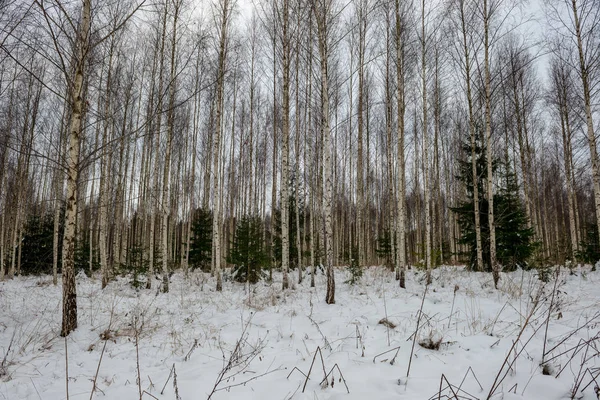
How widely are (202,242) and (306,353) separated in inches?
563

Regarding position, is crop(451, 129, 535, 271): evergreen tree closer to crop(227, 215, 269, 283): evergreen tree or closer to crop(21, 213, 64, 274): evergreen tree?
crop(227, 215, 269, 283): evergreen tree

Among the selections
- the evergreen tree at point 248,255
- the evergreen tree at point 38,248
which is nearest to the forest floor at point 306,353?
the evergreen tree at point 248,255

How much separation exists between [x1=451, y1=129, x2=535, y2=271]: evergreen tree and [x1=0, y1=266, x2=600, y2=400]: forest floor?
3.84 meters

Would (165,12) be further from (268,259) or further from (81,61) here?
(268,259)

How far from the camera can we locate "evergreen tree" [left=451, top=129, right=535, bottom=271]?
977cm

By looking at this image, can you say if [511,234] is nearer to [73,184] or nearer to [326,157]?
[326,157]

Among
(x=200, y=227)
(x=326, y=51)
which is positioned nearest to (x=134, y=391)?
(x=326, y=51)

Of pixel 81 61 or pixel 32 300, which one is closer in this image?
pixel 81 61

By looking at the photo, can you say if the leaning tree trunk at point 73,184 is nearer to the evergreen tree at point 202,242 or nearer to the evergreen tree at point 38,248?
the evergreen tree at point 202,242

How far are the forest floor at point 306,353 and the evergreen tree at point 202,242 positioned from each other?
1011 centimetres

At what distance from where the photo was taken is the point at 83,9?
15.2 feet

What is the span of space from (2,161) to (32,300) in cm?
833

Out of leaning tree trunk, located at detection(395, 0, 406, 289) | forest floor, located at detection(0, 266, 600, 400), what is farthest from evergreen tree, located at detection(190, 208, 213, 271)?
leaning tree trunk, located at detection(395, 0, 406, 289)

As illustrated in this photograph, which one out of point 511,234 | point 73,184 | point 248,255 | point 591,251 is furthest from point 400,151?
point 591,251
